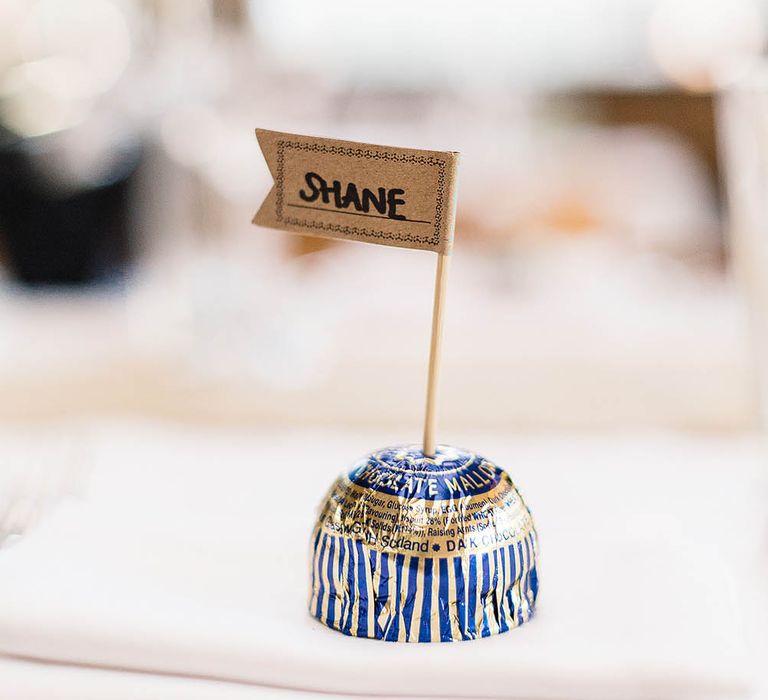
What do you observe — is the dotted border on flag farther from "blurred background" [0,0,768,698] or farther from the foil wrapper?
"blurred background" [0,0,768,698]

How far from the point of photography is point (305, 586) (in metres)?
0.66

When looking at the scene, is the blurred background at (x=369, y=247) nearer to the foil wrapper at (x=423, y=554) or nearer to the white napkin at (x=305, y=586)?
the white napkin at (x=305, y=586)

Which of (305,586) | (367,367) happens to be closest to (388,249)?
(367,367)

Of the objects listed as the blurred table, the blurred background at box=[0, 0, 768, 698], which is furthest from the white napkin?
the blurred table

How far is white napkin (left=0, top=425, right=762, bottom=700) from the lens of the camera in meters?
0.54

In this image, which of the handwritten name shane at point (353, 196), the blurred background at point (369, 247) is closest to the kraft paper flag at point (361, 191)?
the handwritten name shane at point (353, 196)

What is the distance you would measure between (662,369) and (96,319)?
894mm

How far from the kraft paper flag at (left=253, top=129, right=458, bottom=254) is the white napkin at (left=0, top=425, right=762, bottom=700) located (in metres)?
0.24

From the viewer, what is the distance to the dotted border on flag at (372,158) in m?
0.57

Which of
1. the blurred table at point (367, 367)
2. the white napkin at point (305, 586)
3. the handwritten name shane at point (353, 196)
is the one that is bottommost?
the white napkin at point (305, 586)

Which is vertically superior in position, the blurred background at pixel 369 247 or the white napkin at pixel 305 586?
the blurred background at pixel 369 247

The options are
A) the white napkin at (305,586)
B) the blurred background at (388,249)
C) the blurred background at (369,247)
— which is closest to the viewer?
the white napkin at (305,586)

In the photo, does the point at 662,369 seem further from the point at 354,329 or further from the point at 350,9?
the point at 350,9

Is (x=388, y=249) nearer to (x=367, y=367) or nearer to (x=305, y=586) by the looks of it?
(x=367, y=367)
